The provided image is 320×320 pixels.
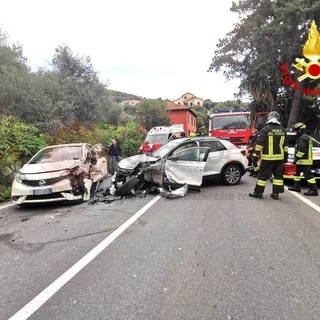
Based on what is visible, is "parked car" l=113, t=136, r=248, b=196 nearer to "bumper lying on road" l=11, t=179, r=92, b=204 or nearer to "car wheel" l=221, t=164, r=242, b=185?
"car wheel" l=221, t=164, r=242, b=185

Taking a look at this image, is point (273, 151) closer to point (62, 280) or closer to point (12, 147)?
point (62, 280)

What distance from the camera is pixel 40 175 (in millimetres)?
6875

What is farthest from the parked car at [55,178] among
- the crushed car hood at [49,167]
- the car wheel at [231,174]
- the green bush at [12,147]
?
the car wheel at [231,174]

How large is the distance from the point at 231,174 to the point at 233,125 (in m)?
7.52

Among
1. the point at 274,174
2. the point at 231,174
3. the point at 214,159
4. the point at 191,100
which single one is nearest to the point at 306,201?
the point at 274,174

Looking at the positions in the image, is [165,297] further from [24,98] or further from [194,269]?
[24,98]

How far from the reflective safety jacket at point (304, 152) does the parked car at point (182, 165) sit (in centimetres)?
186

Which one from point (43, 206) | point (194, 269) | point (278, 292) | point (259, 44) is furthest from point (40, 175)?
point (259, 44)

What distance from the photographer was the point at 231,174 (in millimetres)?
9000

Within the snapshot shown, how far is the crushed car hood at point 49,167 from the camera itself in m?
7.15

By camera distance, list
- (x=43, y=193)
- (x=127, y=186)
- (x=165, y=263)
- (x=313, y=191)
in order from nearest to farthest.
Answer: (x=165, y=263)
(x=43, y=193)
(x=313, y=191)
(x=127, y=186)

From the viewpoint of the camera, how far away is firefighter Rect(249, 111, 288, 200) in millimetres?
6891

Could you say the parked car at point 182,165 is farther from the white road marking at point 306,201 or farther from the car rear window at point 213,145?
the white road marking at point 306,201

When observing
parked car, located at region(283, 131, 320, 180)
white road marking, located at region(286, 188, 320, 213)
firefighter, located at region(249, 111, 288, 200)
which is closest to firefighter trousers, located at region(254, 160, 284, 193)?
firefighter, located at region(249, 111, 288, 200)
